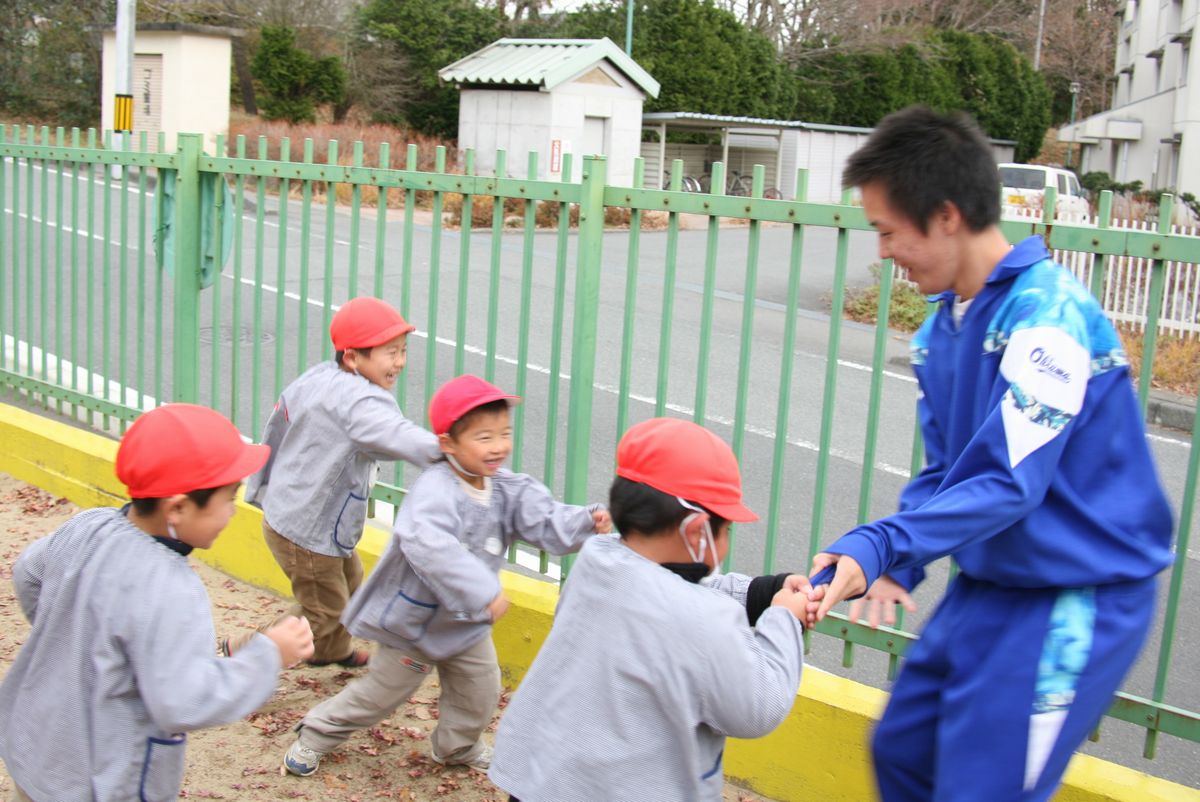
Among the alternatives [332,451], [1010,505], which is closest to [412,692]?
[332,451]

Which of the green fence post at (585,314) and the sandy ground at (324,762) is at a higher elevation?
the green fence post at (585,314)

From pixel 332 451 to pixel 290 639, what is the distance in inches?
63.2

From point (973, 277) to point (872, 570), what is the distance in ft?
2.03

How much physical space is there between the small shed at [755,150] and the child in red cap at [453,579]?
34.0m

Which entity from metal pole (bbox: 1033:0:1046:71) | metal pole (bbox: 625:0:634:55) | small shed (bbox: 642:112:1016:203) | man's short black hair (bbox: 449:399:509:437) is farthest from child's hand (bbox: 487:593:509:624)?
metal pole (bbox: 1033:0:1046:71)

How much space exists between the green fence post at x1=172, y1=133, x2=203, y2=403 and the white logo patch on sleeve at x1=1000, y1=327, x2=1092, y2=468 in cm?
437

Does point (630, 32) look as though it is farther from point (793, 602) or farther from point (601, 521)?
point (793, 602)

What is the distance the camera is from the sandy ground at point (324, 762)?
3.93 meters

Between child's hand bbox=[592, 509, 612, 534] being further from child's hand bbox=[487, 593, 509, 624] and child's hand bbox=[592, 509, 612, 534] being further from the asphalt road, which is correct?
the asphalt road

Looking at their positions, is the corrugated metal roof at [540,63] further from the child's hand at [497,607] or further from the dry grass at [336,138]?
the child's hand at [497,607]

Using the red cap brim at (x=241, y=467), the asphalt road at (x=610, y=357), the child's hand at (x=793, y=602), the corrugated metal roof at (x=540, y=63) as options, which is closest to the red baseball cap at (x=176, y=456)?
the red cap brim at (x=241, y=467)

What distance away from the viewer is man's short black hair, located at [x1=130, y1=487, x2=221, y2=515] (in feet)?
8.71

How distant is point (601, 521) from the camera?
359cm

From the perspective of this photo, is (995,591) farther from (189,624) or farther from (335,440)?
(335,440)
